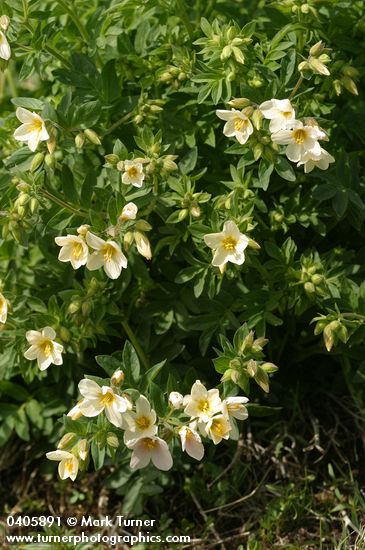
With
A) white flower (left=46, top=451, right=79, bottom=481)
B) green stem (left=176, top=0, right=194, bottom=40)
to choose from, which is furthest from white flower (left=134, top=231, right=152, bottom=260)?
green stem (left=176, top=0, right=194, bottom=40)

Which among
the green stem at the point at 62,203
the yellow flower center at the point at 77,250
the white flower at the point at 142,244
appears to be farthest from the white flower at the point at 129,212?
the green stem at the point at 62,203

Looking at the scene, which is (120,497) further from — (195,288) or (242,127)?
(242,127)

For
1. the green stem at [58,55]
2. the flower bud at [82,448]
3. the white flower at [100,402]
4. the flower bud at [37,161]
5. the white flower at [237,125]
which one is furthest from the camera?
the green stem at [58,55]

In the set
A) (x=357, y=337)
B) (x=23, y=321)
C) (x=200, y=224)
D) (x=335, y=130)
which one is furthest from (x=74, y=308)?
(x=335, y=130)

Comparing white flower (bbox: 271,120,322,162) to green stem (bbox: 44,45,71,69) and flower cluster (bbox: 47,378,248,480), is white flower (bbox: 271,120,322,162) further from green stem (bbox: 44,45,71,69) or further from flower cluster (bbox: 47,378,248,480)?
green stem (bbox: 44,45,71,69)

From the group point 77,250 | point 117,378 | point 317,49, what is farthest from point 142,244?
point 317,49

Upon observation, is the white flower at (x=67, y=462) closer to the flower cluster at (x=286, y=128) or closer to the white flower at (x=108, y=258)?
the white flower at (x=108, y=258)
